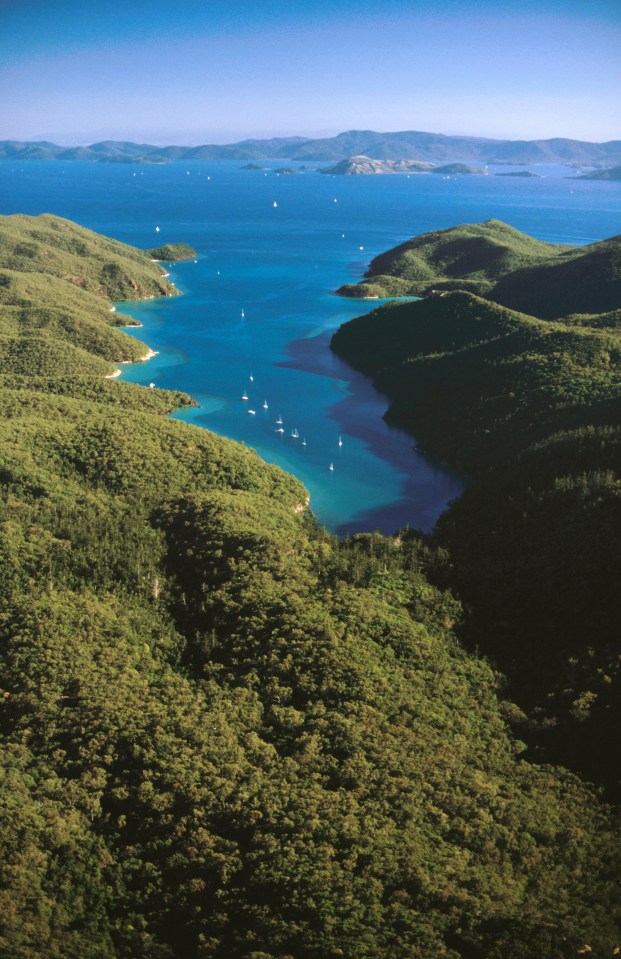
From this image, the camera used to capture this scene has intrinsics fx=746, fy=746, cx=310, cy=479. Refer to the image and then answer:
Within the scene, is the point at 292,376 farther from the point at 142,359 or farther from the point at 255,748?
the point at 255,748

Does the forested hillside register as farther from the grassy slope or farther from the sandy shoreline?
the sandy shoreline

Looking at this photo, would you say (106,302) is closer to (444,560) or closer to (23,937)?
(444,560)

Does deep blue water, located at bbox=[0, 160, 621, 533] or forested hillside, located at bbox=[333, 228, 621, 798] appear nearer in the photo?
forested hillside, located at bbox=[333, 228, 621, 798]

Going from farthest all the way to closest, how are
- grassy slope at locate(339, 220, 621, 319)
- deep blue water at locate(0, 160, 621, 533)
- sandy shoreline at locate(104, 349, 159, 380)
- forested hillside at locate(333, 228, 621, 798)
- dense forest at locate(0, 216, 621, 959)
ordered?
grassy slope at locate(339, 220, 621, 319), sandy shoreline at locate(104, 349, 159, 380), deep blue water at locate(0, 160, 621, 533), forested hillside at locate(333, 228, 621, 798), dense forest at locate(0, 216, 621, 959)

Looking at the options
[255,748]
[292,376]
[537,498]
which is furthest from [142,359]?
[255,748]

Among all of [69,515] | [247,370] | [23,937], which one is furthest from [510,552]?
[247,370]

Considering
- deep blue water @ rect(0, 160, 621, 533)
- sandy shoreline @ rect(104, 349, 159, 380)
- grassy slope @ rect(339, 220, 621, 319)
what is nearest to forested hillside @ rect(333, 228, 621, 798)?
deep blue water @ rect(0, 160, 621, 533)
